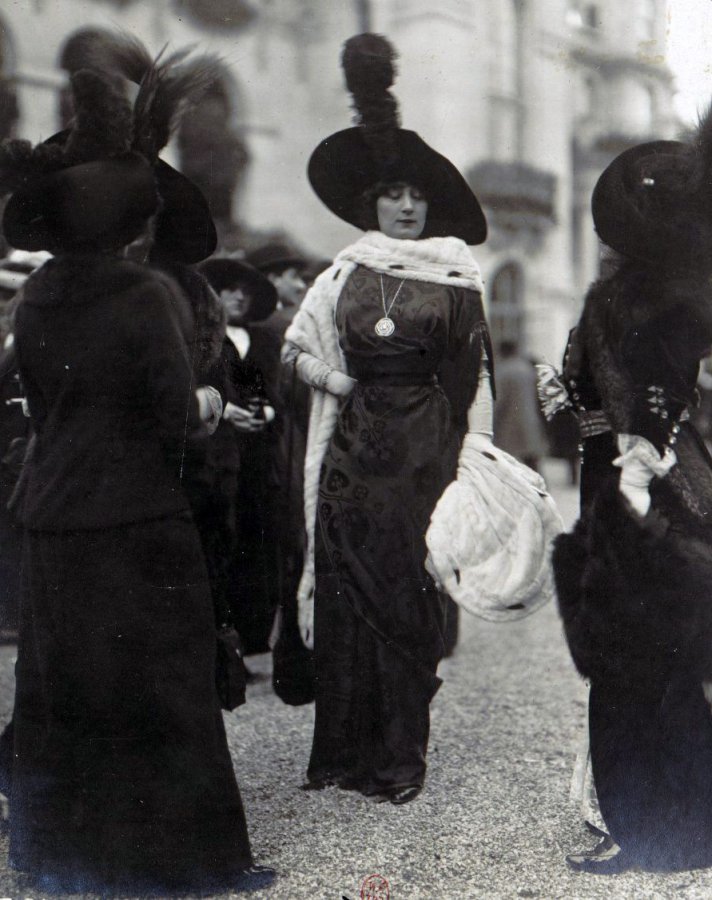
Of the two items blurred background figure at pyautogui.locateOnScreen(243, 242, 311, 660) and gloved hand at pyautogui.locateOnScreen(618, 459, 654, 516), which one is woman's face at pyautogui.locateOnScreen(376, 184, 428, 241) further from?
gloved hand at pyautogui.locateOnScreen(618, 459, 654, 516)

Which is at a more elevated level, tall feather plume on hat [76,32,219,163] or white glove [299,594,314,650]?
tall feather plume on hat [76,32,219,163]

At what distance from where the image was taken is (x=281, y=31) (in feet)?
12.7

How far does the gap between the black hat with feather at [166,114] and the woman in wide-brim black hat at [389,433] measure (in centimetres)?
58

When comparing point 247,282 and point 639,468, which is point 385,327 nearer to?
point 639,468

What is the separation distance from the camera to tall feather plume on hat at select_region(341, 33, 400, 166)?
3.67 metres

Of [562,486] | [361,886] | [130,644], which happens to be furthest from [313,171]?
[562,486]

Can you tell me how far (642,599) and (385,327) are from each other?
1.25 m

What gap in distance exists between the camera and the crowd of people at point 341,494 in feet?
10.0

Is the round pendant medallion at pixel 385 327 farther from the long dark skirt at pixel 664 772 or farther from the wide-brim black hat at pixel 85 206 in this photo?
the long dark skirt at pixel 664 772

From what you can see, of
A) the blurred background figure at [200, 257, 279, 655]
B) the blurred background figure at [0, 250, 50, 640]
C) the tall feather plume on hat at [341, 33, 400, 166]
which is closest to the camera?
the tall feather plume on hat at [341, 33, 400, 166]

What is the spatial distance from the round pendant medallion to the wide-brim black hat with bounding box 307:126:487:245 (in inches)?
15.0

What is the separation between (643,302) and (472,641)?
3286 mm

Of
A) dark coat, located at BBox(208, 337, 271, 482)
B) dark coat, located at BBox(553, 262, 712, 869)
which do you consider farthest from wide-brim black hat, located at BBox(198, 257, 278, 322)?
dark coat, located at BBox(553, 262, 712, 869)

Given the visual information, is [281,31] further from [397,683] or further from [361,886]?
[361,886]
